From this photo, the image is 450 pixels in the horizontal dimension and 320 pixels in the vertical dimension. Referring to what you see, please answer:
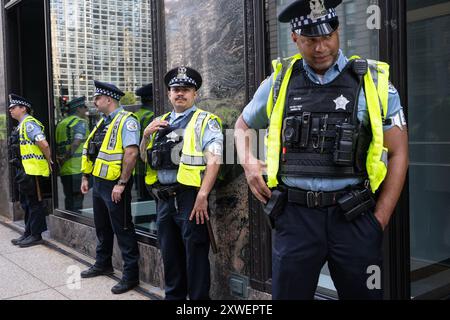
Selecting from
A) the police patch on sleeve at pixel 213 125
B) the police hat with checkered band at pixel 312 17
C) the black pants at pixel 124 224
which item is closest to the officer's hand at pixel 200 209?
the police patch on sleeve at pixel 213 125

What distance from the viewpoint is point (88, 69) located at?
629 centimetres

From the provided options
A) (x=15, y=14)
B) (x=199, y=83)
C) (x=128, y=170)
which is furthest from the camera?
(x=15, y=14)

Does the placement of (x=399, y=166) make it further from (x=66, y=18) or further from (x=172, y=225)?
(x=66, y=18)

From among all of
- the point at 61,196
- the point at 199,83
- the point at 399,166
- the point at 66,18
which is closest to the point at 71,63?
the point at 66,18

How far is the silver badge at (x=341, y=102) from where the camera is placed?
2.21 meters

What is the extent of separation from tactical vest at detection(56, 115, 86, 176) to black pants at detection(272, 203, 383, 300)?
16.6 feet

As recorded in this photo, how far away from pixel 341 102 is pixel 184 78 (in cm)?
179

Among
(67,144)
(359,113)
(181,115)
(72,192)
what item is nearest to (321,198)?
(359,113)

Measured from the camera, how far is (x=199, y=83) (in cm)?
384

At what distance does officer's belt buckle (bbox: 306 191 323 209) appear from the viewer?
7.21 feet

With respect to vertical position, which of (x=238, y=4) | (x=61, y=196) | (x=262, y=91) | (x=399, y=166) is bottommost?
(x=61, y=196)

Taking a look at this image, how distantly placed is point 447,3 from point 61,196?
17.5ft

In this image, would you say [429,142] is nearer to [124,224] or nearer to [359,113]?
[359,113]

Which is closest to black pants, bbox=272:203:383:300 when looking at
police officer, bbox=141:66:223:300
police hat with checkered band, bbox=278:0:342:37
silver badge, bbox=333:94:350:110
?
silver badge, bbox=333:94:350:110
